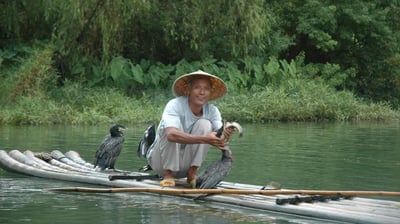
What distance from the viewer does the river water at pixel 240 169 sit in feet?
20.9

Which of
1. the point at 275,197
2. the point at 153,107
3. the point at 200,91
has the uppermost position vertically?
the point at 200,91

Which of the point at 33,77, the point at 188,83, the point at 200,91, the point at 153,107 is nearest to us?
the point at 200,91

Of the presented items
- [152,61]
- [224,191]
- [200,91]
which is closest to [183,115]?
[200,91]

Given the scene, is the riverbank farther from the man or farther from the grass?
the man

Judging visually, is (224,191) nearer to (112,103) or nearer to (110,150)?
(110,150)

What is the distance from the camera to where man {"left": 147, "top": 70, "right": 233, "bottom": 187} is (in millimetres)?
6926

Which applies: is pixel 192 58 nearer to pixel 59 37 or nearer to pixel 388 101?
pixel 59 37

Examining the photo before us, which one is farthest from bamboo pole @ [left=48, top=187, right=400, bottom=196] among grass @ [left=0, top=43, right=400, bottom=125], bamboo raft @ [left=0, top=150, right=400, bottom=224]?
grass @ [left=0, top=43, right=400, bottom=125]

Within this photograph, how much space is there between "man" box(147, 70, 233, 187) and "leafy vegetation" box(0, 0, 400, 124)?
9426mm

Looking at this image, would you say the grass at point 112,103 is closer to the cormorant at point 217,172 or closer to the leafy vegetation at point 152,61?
the leafy vegetation at point 152,61

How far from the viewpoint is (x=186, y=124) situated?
7023mm

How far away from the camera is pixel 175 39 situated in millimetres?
20844

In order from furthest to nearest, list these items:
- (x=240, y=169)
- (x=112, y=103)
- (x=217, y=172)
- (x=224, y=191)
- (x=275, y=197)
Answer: (x=112, y=103)
(x=240, y=169)
(x=217, y=172)
(x=275, y=197)
(x=224, y=191)

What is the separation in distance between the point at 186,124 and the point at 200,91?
0.28 metres
